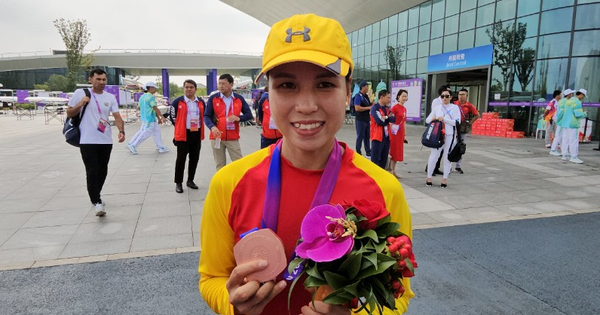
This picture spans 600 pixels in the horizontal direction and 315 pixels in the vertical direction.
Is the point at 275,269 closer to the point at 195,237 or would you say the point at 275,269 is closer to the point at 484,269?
the point at 484,269

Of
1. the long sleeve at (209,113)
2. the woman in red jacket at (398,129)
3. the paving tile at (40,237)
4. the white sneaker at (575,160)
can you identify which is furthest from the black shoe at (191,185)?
the white sneaker at (575,160)

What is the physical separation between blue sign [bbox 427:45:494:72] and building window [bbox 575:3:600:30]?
3.43 m

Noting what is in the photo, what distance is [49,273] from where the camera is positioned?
3.47 metres

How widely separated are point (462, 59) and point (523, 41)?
2.98 m

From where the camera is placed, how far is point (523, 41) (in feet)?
55.2

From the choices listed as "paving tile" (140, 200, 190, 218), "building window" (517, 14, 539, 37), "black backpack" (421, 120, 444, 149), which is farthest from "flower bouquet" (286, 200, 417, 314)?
"building window" (517, 14, 539, 37)

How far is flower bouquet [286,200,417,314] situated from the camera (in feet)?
2.86

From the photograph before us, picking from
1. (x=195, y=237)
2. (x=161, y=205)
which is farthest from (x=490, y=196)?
(x=161, y=205)

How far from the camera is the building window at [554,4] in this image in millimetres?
15453

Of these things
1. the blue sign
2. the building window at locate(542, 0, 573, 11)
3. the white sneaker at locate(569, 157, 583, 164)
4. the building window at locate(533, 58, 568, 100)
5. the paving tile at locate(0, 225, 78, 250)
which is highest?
the building window at locate(542, 0, 573, 11)

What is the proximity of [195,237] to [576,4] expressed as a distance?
18351 mm

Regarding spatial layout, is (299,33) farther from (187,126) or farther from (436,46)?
(436,46)

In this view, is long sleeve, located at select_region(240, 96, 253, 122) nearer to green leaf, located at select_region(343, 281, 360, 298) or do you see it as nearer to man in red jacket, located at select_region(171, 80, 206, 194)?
man in red jacket, located at select_region(171, 80, 206, 194)

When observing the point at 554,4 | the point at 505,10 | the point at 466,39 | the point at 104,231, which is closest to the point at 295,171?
the point at 104,231
